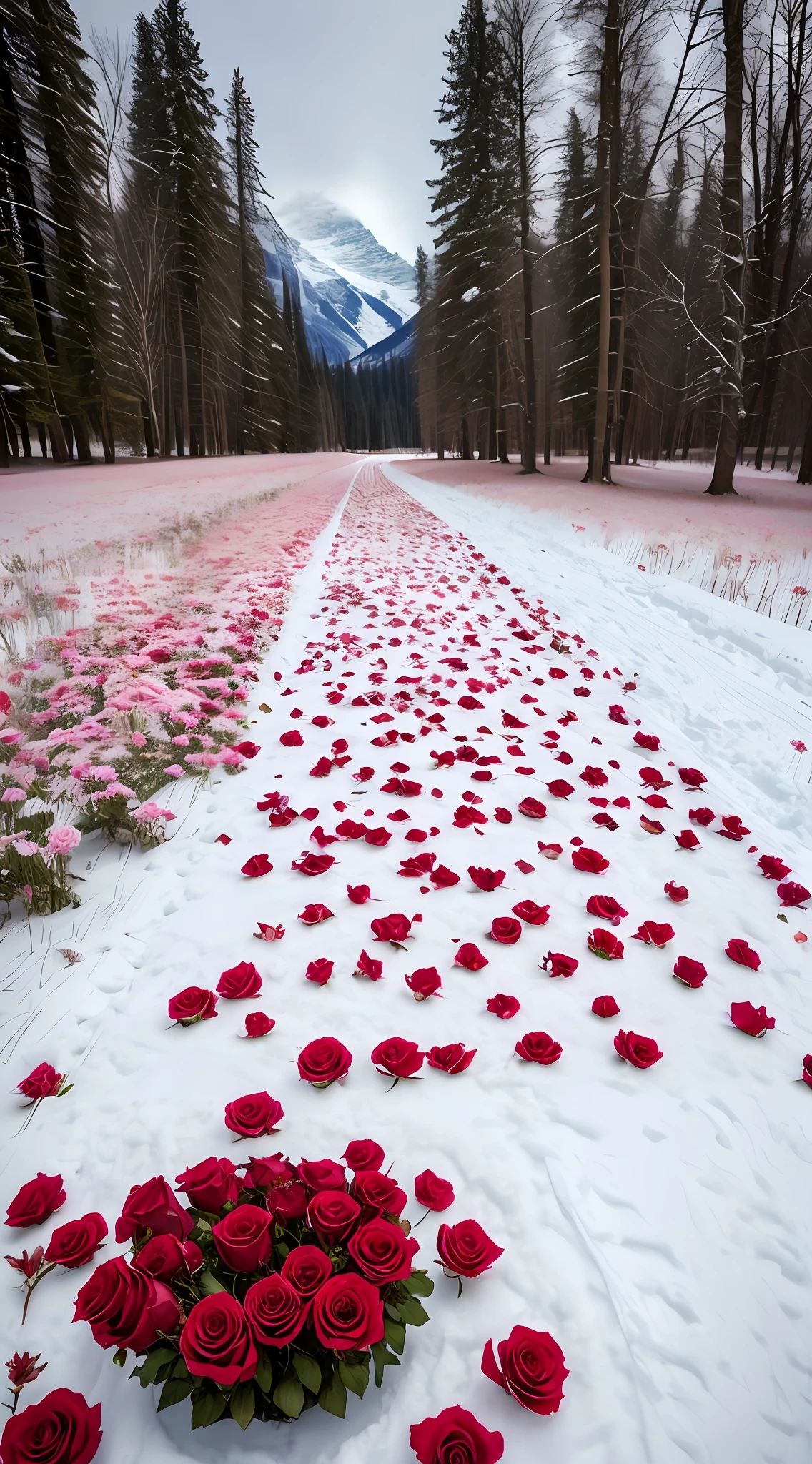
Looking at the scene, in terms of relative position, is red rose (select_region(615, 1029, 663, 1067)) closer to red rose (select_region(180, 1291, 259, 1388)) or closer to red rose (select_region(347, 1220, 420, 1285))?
red rose (select_region(347, 1220, 420, 1285))

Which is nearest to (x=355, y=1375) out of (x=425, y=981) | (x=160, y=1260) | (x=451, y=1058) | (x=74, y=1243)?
(x=160, y=1260)

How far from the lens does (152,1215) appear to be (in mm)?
1041

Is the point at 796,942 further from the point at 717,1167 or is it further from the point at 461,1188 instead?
the point at 461,1188

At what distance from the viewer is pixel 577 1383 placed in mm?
1097

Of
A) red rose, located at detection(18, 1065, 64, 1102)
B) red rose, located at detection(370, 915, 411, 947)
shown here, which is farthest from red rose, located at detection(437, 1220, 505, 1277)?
red rose, located at detection(18, 1065, 64, 1102)

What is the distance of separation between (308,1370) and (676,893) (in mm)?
1821

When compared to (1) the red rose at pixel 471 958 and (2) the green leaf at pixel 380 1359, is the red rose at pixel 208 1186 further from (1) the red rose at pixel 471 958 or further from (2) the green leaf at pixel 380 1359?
(1) the red rose at pixel 471 958

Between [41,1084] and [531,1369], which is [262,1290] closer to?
[531,1369]

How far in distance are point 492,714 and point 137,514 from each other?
17.3 feet

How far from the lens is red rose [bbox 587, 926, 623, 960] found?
2.00m

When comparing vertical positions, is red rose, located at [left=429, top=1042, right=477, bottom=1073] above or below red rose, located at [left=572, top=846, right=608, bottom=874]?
below

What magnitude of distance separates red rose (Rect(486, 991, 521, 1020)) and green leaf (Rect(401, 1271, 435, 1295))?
2.34 feet

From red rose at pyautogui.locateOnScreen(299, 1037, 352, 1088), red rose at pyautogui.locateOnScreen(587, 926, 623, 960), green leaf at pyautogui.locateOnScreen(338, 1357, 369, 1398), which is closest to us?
green leaf at pyautogui.locateOnScreen(338, 1357, 369, 1398)

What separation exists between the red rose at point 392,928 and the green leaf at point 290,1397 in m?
1.14
